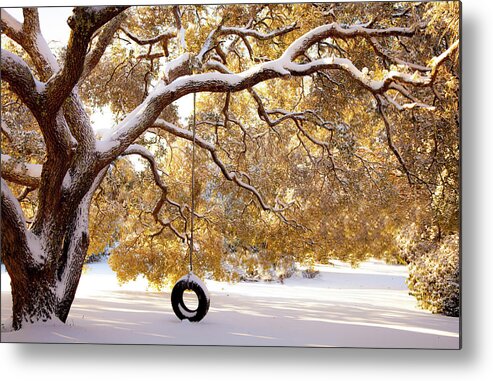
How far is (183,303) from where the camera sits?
4438mm

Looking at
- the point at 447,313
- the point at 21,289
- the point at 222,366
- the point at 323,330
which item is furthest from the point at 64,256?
the point at 447,313

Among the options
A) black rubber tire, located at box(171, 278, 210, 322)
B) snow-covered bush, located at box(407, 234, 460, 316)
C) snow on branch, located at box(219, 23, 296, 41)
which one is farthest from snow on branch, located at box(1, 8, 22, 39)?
snow-covered bush, located at box(407, 234, 460, 316)

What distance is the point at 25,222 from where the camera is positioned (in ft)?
14.4

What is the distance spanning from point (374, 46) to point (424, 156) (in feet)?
3.02

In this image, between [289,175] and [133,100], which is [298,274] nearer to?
[289,175]

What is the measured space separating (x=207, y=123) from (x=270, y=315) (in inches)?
73.1

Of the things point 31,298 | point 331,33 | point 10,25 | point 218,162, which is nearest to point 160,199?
point 218,162

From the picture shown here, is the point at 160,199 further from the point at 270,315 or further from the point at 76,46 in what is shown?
the point at 76,46

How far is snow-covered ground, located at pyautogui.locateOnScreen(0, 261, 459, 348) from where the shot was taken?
13.5 ft

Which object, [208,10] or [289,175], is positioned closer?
[208,10]

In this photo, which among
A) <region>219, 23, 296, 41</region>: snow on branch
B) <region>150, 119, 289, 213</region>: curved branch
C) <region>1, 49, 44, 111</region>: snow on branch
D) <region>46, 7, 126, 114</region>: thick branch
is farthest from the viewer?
<region>150, 119, 289, 213</region>: curved branch

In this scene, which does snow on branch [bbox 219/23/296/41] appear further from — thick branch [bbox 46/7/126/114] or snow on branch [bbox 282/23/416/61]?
thick branch [bbox 46/7/126/114]

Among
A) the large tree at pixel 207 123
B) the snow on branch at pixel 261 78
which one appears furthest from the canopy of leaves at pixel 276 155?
the snow on branch at pixel 261 78

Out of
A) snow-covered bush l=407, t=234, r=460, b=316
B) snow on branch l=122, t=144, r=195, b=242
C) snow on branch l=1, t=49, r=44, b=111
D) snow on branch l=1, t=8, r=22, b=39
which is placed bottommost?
snow-covered bush l=407, t=234, r=460, b=316
